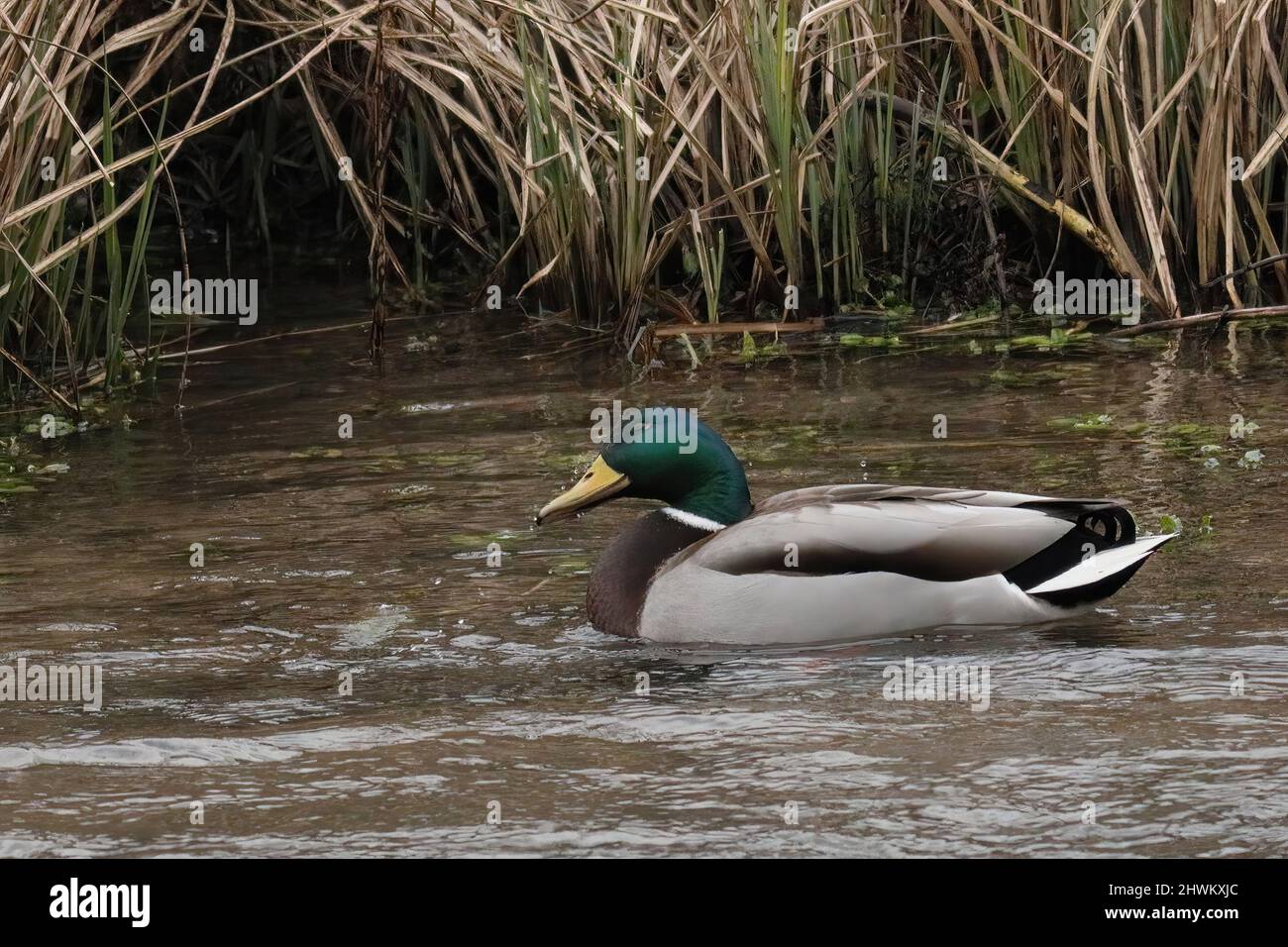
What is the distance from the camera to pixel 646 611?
5.41 metres

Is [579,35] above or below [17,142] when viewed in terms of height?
above

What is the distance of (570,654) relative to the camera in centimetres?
534

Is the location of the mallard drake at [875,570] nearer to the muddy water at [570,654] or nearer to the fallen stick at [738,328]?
the muddy water at [570,654]

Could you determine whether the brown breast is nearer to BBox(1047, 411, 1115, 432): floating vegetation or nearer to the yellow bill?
the yellow bill

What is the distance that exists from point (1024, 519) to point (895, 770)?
46.2 inches

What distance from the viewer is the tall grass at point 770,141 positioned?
8.44 m

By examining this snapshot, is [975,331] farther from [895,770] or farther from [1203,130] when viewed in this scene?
[895,770]

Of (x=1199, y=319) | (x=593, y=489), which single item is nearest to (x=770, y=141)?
(x=1199, y=319)

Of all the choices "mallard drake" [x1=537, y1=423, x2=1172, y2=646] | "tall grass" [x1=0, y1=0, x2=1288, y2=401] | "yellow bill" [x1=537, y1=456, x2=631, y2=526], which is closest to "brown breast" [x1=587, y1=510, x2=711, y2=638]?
"mallard drake" [x1=537, y1=423, x2=1172, y2=646]

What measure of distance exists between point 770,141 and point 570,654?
4.04 metres

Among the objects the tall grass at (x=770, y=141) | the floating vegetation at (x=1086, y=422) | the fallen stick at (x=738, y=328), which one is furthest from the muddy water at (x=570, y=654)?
the tall grass at (x=770, y=141)

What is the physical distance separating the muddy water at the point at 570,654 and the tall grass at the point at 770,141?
0.70 metres

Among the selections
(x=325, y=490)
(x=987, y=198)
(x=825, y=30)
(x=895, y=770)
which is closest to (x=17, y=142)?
(x=325, y=490)

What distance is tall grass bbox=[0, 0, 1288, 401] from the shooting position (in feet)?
27.7
